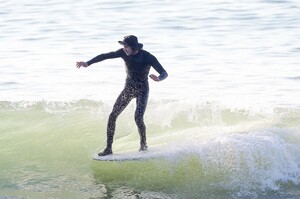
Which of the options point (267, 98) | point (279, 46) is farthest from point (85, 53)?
point (267, 98)

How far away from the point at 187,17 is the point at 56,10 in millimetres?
7829

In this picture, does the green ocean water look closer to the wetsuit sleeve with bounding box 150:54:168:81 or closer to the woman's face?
the wetsuit sleeve with bounding box 150:54:168:81

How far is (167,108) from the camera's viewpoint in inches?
627

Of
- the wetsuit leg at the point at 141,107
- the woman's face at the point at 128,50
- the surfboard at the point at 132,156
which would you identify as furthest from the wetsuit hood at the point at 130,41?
the surfboard at the point at 132,156

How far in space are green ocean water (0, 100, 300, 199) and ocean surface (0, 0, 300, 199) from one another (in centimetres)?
2

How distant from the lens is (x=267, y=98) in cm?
1792

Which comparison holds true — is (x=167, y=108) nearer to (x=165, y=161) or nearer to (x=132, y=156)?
(x=165, y=161)

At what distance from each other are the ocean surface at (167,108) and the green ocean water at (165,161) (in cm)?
2

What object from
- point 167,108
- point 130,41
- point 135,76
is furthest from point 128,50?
point 167,108

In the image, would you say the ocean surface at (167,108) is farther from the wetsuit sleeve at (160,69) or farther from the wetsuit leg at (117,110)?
the wetsuit sleeve at (160,69)

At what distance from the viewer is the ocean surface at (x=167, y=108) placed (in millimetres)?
11484

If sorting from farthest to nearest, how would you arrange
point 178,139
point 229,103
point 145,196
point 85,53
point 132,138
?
point 85,53, point 229,103, point 132,138, point 178,139, point 145,196

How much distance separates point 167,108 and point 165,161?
14.1ft

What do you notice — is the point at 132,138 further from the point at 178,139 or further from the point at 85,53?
the point at 85,53
